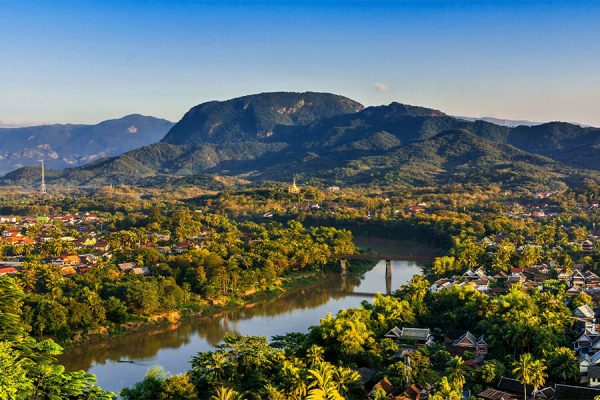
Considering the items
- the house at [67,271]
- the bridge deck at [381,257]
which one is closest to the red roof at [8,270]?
the house at [67,271]

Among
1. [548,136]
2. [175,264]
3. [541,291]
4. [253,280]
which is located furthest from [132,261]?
[548,136]

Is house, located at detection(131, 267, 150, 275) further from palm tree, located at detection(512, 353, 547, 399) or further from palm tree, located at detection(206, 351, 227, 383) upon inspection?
palm tree, located at detection(512, 353, 547, 399)

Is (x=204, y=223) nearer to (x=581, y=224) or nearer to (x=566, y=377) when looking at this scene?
(x=581, y=224)

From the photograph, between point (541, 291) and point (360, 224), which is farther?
point (360, 224)

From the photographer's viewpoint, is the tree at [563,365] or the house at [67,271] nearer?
the tree at [563,365]

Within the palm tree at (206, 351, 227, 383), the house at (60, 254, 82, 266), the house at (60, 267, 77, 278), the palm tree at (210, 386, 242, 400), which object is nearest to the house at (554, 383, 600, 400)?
the palm tree at (210, 386, 242, 400)

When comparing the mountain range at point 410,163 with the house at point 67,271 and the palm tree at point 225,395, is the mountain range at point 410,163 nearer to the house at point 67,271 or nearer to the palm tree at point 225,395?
the house at point 67,271

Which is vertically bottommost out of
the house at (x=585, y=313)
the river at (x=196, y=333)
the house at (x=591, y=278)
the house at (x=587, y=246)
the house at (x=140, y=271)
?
the river at (x=196, y=333)
